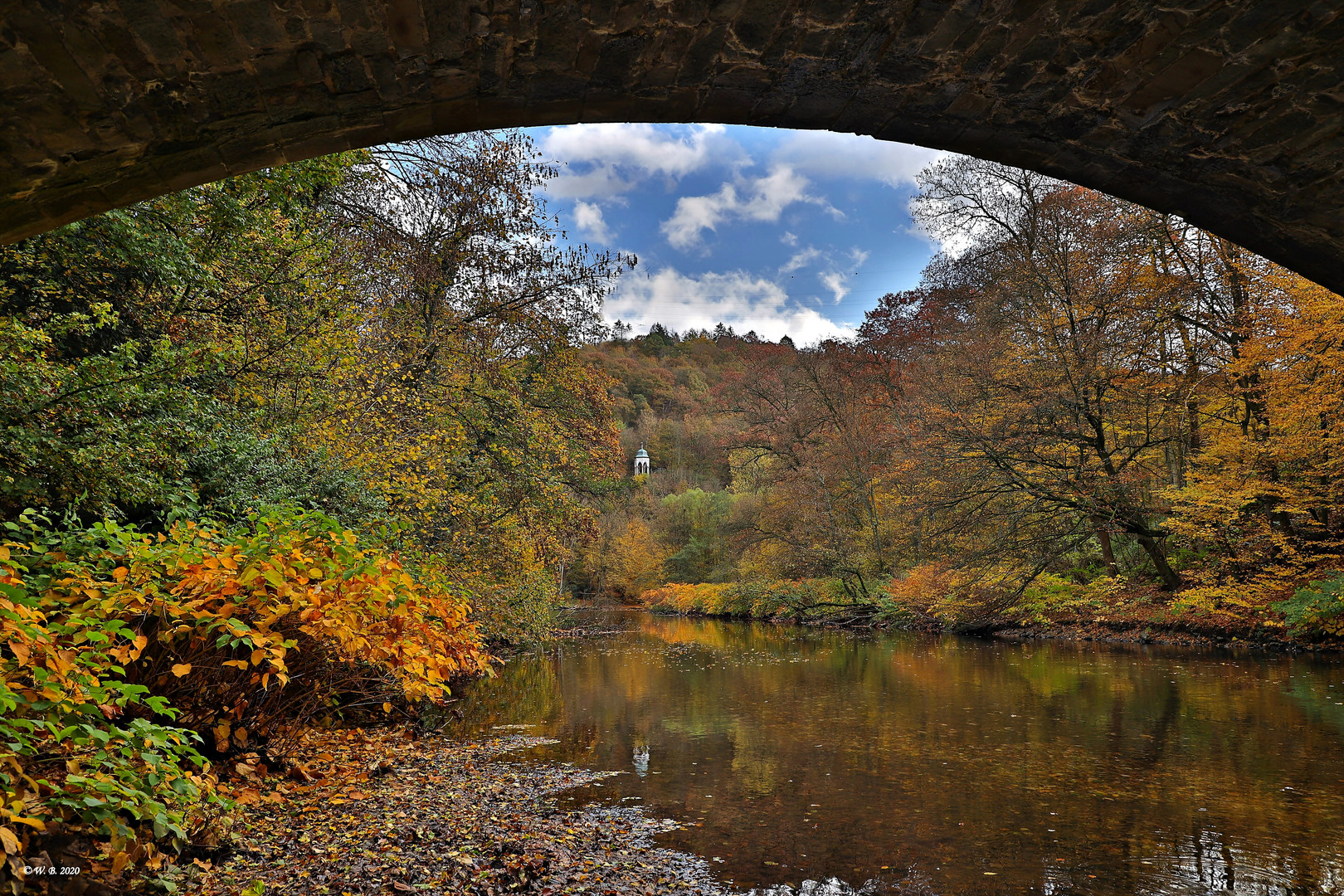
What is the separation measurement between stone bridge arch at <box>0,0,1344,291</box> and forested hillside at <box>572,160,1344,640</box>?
31.9 ft

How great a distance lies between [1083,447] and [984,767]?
36.8ft

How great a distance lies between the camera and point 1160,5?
2436 millimetres

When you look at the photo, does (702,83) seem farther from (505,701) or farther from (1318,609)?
(1318,609)

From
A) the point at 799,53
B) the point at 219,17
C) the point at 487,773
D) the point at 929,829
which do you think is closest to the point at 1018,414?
the point at 929,829

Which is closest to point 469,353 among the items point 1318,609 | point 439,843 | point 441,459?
point 441,459

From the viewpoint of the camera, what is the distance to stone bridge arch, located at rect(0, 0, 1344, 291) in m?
2.15

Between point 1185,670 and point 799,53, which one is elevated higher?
point 799,53

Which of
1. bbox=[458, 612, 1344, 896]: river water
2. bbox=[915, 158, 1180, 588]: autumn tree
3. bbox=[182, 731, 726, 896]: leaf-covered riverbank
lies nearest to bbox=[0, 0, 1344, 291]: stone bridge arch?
bbox=[182, 731, 726, 896]: leaf-covered riverbank

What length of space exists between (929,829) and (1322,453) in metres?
10.8

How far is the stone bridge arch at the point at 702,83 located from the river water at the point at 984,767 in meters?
3.28

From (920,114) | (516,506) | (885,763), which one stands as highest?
(920,114)

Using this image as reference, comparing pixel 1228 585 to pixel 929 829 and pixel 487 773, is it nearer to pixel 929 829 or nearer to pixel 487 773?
pixel 929 829

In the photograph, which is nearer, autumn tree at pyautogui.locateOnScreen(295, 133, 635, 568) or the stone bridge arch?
the stone bridge arch

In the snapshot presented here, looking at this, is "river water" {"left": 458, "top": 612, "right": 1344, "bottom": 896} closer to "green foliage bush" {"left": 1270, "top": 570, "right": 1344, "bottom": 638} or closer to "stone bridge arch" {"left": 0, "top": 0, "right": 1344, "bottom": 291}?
"green foliage bush" {"left": 1270, "top": 570, "right": 1344, "bottom": 638}
